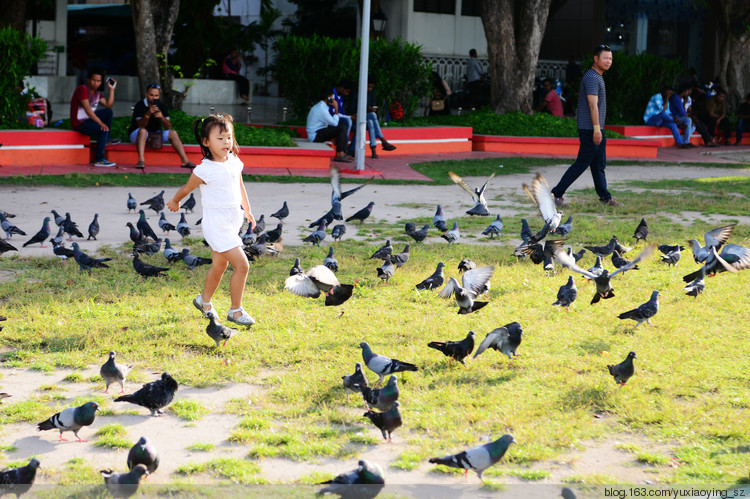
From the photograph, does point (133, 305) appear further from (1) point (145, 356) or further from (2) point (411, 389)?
(2) point (411, 389)

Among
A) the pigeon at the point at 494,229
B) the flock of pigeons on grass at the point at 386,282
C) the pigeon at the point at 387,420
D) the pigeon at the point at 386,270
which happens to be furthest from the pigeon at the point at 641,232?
the pigeon at the point at 387,420

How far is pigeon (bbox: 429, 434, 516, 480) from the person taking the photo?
378 centimetres

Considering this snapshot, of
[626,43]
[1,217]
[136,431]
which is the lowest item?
[136,431]

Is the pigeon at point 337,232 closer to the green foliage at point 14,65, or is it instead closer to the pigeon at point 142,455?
the pigeon at point 142,455

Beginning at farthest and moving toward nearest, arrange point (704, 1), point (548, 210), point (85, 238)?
1. point (704, 1)
2. point (85, 238)
3. point (548, 210)

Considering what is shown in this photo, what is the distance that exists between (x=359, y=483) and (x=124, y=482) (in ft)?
3.22

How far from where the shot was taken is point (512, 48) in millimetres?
20594

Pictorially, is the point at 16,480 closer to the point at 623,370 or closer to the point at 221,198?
the point at 221,198

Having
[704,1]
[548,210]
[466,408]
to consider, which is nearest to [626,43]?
[704,1]

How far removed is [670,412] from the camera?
4594mm

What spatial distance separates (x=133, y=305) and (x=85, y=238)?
113 inches

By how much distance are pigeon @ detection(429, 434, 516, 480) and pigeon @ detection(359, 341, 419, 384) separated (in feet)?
3.44

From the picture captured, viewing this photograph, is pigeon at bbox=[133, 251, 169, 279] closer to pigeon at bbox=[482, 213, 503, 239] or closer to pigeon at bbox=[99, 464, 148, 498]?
pigeon at bbox=[482, 213, 503, 239]

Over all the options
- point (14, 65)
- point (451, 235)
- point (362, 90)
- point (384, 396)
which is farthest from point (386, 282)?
point (14, 65)
